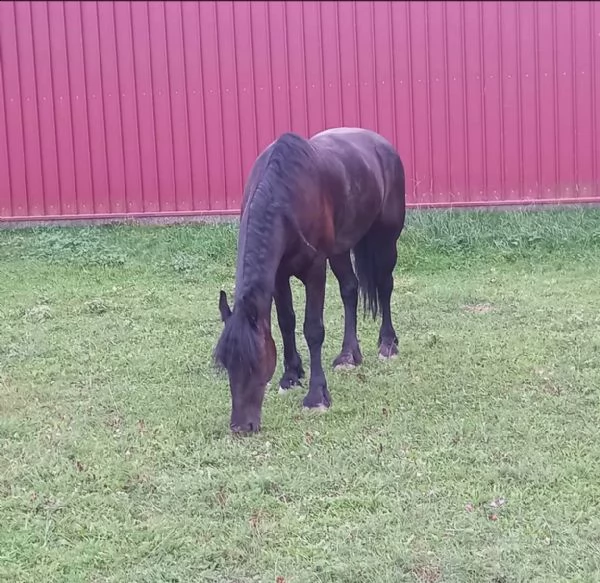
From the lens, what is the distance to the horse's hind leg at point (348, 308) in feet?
18.0

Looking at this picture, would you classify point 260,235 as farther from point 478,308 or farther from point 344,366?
point 478,308

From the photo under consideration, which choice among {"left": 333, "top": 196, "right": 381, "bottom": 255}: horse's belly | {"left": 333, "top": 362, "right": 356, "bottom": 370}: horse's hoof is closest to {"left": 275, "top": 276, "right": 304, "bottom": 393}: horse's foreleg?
{"left": 333, "top": 362, "right": 356, "bottom": 370}: horse's hoof

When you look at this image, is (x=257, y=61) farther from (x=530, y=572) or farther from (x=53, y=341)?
(x=530, y=572)

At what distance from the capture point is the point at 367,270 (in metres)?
5.98

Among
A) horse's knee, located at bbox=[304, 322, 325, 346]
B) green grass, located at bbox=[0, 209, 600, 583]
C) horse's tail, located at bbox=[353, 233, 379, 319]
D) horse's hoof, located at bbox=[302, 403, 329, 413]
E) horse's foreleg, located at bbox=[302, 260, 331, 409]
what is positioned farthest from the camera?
horse's tail, located at bbox=[353, 233, 379, 319]

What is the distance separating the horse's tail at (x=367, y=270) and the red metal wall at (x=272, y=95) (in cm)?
368

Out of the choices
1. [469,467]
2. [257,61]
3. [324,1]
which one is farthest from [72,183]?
[469,467]

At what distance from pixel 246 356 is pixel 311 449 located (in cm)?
54

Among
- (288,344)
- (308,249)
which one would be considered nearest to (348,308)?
(288,344)

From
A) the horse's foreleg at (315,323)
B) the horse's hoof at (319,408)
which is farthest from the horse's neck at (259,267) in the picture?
the horse's hoof at (319,408)

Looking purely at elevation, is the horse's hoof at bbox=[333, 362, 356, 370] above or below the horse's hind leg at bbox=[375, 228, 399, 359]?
below

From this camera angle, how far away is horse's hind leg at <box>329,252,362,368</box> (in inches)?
216

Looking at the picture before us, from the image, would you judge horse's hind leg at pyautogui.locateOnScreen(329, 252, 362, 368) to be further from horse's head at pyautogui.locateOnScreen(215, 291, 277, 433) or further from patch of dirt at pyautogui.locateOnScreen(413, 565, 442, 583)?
patch of dirt at pyautogui.locateOnScreen(413, 565, 442, 583)

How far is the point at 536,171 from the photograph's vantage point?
31.1ft
